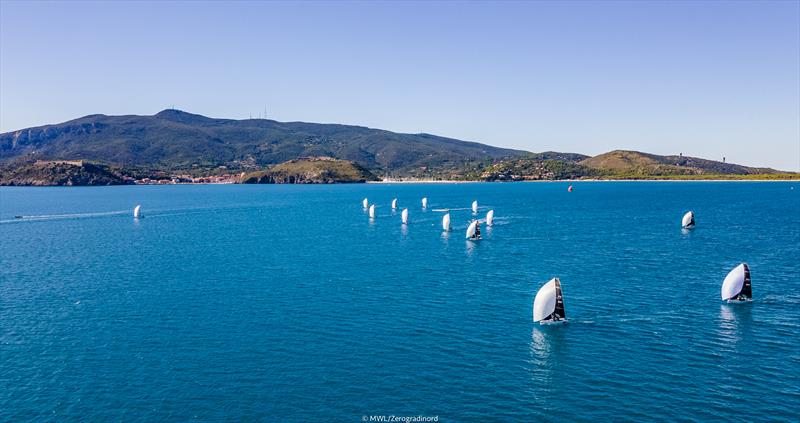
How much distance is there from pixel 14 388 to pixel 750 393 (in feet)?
191

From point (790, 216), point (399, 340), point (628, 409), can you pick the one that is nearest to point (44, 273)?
point (399, 340)

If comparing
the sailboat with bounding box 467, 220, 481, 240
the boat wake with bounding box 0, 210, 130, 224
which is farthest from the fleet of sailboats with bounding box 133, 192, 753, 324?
the boat wake with bounding box 0, 210, 130, 224

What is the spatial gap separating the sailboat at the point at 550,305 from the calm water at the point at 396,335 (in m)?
1.80

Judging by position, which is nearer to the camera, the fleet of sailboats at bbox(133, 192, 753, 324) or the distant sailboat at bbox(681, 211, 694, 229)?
the fleet of sailboats at bbox(133, 192, 753, 324)

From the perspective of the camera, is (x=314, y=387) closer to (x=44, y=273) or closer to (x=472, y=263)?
(x=472, y=263)

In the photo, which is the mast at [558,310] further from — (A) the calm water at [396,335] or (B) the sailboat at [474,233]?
(B) the sailboat at [474,233]

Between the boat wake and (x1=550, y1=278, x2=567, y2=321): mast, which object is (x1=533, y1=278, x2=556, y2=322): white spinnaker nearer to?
(x1=550, y1=278, x2=567, y2=321): mast

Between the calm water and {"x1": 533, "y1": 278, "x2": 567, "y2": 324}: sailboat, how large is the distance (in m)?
1.80

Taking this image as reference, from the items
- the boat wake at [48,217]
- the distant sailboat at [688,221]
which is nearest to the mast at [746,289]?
the distant sailboat at [688,221]

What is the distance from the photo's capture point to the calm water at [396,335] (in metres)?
39.4

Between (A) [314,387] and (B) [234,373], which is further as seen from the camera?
(B) [234,373]

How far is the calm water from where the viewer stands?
3944cm

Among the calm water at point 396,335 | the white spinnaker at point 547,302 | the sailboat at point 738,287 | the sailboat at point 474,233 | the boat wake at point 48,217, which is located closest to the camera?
the calm water at point 396,335

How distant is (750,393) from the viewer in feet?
132
